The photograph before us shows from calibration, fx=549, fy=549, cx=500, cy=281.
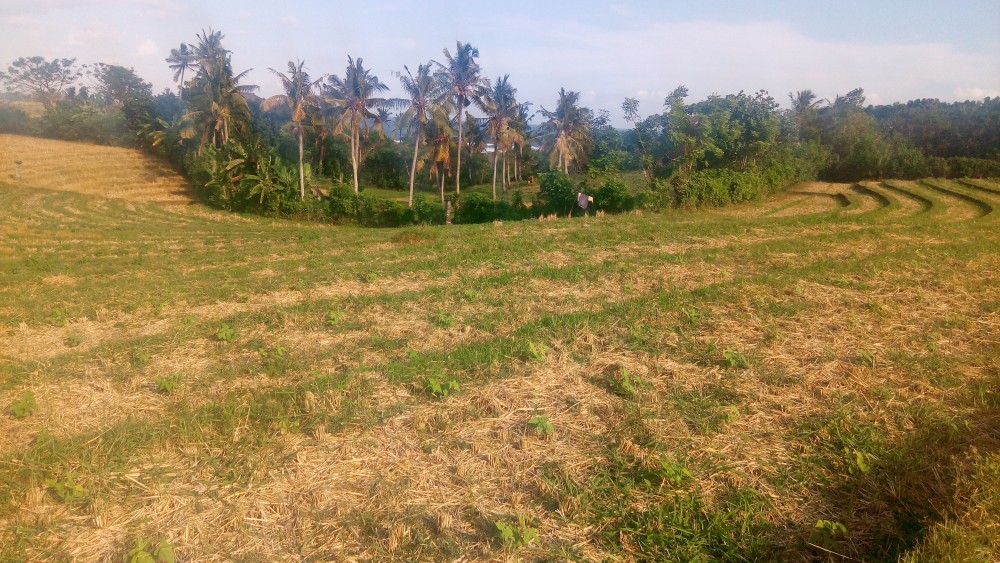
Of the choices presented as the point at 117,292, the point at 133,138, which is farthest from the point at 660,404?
the point at 133,138

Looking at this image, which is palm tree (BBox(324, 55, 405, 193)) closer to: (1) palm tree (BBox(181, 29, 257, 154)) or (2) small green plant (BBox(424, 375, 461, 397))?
(1) palm tree (BBox(181, 29, 257, 154))

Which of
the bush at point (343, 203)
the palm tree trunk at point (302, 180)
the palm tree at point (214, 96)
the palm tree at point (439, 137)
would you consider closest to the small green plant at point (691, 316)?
the palm tree at point (439, 137)

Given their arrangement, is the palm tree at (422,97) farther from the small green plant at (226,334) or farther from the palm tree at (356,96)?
the small green plant at (226,334)

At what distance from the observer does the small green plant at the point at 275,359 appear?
17.8 feet

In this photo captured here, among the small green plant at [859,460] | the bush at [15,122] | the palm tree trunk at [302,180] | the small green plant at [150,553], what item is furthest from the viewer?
the bush at [15,122]

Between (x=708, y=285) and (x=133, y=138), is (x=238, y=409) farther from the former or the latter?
(x=133, y=138)

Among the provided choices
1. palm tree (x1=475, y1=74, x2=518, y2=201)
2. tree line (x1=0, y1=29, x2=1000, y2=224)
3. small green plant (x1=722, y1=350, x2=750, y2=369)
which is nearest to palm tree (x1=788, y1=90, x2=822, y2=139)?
tree line (x1=0, y1=29, x2=1000, y2=224)

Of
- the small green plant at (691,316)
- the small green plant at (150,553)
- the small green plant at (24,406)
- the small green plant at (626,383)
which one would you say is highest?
the small green plant at (691,316)

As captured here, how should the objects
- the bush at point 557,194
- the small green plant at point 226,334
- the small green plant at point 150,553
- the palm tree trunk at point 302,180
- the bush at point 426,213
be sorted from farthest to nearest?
the palm tree trunk at point 302,180, the bush at point 426,213, the bush at point 557,194, the small green plant at point 226,334, the small green plant at point 150,553

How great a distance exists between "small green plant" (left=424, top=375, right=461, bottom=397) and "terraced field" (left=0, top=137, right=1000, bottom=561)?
0.07 ft

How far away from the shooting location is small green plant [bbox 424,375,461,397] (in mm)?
4859

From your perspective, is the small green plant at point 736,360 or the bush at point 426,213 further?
the bush at point 426,213

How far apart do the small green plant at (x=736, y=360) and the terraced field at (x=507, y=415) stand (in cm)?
3

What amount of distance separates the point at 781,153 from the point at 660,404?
30222 mm
